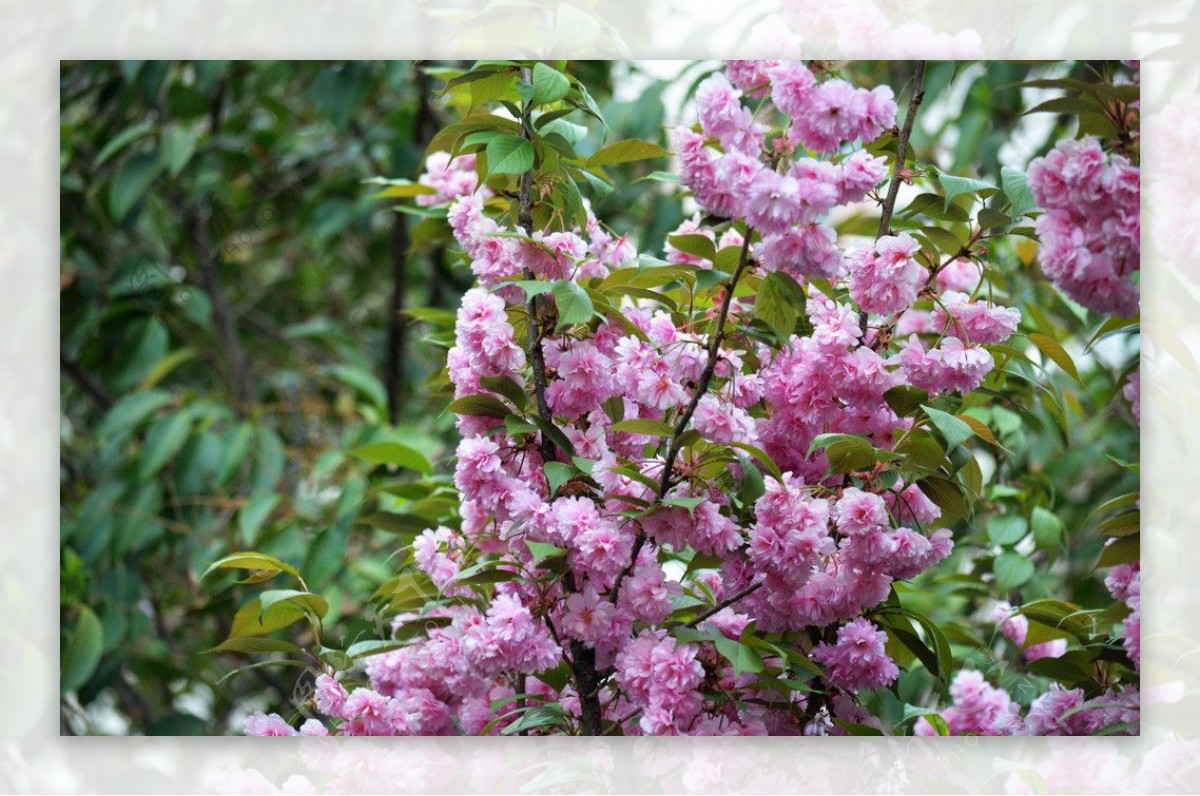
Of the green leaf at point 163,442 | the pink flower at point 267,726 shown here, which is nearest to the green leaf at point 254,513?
the green leaf at point 163,442

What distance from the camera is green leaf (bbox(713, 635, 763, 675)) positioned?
3.11ft

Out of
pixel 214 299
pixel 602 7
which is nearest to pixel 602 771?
pixel 602 7

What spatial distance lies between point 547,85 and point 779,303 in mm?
239

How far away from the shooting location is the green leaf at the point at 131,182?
1797 mm

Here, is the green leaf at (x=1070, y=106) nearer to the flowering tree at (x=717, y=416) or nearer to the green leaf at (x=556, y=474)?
the flowering tree at (x=717, y=416)

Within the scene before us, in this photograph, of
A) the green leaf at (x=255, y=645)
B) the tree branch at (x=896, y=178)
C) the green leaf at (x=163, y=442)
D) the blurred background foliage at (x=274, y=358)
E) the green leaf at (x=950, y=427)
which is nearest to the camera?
the green leaf at (x=950, y=427)

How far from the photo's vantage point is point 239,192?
7.14ft

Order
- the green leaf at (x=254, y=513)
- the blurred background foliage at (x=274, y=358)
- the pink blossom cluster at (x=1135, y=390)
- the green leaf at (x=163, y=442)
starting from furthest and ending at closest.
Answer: the green leaf at (x=163, y=442) < the green leaf at (x=254, y=513) < the blurred background foliage at (x=274, y=358) < the pink blossom cluster at (x=1135, y=390)

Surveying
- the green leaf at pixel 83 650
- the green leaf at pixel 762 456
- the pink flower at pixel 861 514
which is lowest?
the green leaf at pixel 83 650

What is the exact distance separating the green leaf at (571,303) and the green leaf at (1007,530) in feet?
2.08

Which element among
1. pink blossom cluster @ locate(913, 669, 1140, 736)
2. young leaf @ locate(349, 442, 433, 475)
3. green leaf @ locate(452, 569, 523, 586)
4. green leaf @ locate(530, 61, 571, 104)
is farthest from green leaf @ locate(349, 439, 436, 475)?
pink blossom cluster @ locate(913, 669, 1140, 736)

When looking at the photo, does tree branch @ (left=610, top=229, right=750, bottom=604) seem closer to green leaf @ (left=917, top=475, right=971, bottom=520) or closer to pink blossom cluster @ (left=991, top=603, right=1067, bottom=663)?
green leaf @ (left=917, top=475, right=971, bottom=520)

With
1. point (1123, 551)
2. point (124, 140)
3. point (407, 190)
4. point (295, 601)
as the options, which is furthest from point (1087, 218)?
point (124, 140)

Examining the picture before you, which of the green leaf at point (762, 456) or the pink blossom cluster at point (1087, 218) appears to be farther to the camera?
the pink blossom cluster at point (1087, 218)
